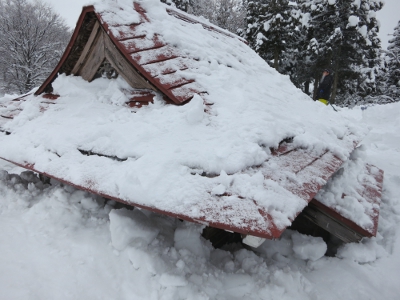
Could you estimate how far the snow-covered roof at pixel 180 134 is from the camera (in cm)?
164

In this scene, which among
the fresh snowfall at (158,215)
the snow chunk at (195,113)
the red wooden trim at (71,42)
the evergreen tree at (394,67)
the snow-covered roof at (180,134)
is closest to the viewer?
the snow-covered roof at (180,134)

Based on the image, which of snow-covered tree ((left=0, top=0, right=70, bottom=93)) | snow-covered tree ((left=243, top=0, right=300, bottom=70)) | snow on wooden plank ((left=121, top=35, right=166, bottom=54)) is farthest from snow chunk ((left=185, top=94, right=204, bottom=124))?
snow-covered tree ((left=243, top=0, right=300, bottom=70))

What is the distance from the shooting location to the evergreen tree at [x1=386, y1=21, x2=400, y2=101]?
18703 mm

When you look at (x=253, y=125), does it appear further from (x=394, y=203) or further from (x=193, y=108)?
(x=394, y=203)

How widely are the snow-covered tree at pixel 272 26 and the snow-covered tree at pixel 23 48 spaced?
13252 mm

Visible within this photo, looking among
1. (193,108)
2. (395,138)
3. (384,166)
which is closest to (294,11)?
(395,138)

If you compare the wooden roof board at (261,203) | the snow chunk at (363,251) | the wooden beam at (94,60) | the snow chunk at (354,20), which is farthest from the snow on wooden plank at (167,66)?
the snow chunk at (354,20)

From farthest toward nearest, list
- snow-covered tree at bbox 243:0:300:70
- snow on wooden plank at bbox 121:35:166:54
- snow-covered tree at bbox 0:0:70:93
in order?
snow-covered tree at bbox 243:0:300:70, snow-covered tree at bbox 0:0:70:93, snow on wooden plank at bbox 121:35:166:54

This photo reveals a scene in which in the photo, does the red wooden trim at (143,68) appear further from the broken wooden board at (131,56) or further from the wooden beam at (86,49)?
the wooden beam at (86,49)

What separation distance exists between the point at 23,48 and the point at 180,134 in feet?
57.5

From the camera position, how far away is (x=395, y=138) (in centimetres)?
684

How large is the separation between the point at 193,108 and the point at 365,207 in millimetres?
2122

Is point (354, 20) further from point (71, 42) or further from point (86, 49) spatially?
point (71, 42)

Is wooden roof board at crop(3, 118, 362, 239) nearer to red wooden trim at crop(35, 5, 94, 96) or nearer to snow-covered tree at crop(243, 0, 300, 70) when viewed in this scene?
red wooden trim at crop(35, 5, 94, 96)
